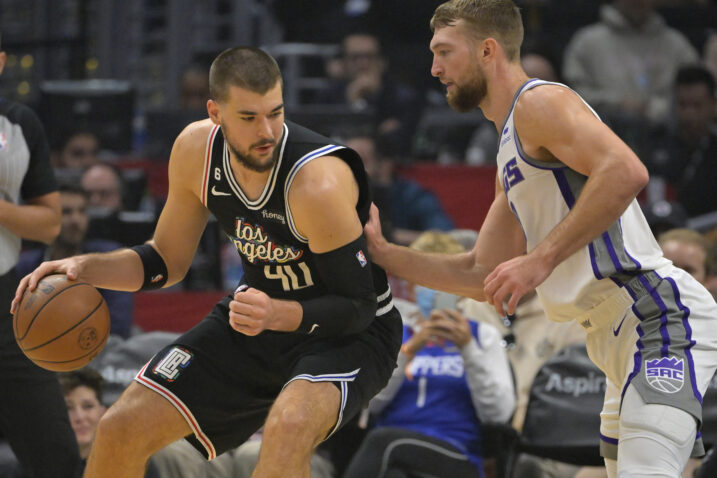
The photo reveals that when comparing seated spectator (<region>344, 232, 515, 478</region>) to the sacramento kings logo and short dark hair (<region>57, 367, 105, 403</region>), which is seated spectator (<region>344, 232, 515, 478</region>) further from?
the sacramento kings logo

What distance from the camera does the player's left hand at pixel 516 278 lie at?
12.3 ft

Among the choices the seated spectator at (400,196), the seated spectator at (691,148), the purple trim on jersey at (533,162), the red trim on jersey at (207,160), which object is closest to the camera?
the purple trim on jersey at (533,162)

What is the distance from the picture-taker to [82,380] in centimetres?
591

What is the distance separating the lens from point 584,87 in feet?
32.2

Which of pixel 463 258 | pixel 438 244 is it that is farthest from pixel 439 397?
pixel 463 258

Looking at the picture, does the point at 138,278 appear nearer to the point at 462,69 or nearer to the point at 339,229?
the point at 339,229

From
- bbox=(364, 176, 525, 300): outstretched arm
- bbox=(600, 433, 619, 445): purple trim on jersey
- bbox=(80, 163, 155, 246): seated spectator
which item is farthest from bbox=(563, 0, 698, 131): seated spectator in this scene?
bbox=(600, 433, 619, 445): purple trim on jersey

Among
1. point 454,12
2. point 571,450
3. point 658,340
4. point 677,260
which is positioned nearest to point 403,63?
point 677,260

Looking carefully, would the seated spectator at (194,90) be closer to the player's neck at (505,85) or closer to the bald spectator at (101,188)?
the bald spectator at (101,188)

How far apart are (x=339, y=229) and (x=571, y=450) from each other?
241 centimetres

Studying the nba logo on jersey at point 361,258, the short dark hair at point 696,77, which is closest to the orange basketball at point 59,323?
the nba logo on jersey at point 361,258

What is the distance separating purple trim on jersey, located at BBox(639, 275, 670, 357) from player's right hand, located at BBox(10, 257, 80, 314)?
222cm

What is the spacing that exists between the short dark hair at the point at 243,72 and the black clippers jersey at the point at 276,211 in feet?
0.88

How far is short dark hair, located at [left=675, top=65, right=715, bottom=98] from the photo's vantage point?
8711 mm
